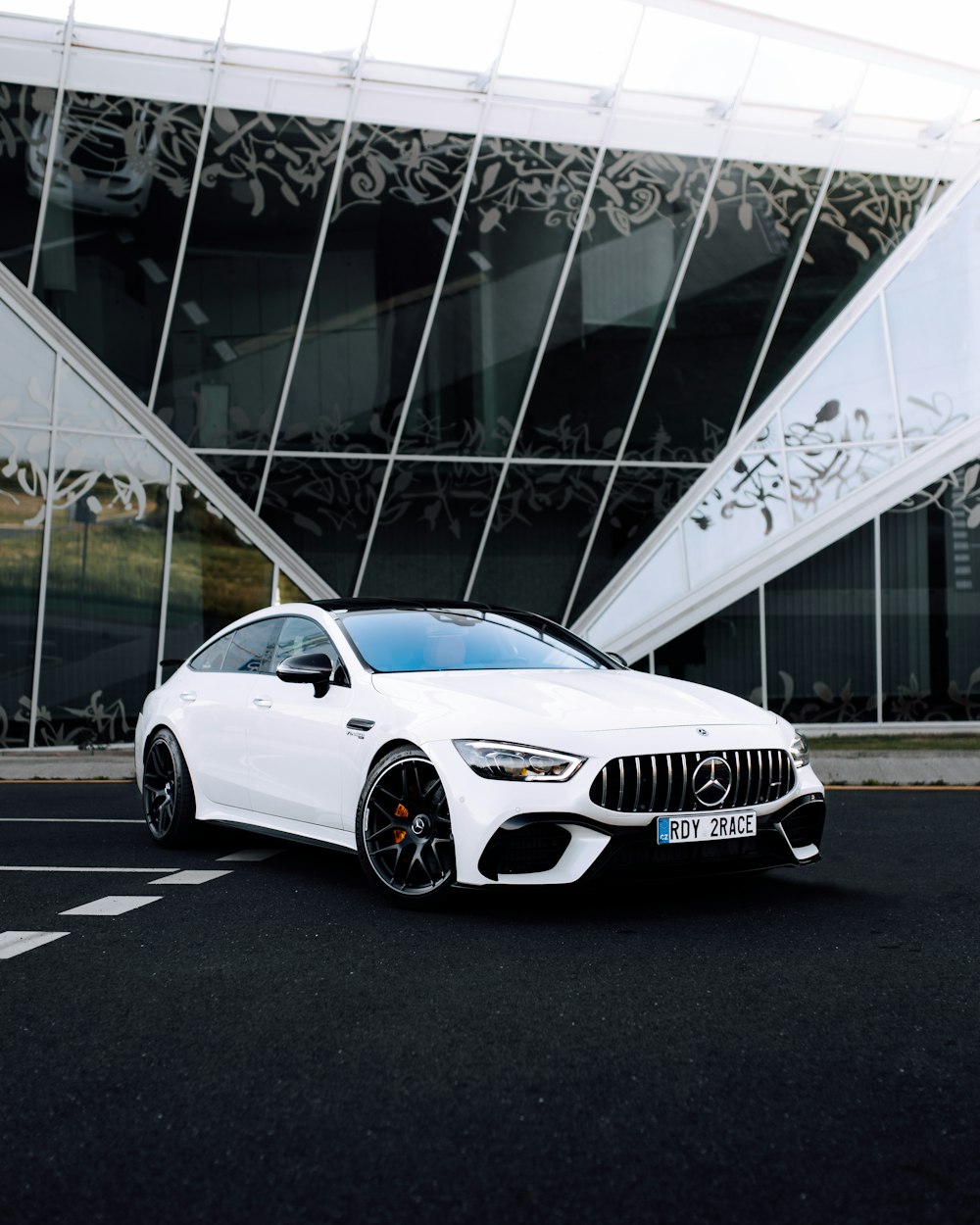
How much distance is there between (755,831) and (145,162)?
14652 millimetres

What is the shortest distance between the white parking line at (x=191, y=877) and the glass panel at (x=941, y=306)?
15.0m

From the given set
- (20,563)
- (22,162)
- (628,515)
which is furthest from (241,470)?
(628,515)

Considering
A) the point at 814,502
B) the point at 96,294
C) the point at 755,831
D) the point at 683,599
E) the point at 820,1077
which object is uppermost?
the point at 96,294

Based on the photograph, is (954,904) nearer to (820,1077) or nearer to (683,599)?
(820,1077)

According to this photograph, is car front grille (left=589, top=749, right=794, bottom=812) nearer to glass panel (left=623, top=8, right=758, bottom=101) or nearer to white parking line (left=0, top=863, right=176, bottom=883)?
white parking line (left=0, top=863, right=176, bottom=883)

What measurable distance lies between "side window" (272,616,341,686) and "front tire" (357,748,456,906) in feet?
4.27

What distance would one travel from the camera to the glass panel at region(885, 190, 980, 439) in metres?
19.9

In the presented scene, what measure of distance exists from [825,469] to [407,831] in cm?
1460

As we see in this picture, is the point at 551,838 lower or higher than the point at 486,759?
lower

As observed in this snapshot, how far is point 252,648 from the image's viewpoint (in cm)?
859

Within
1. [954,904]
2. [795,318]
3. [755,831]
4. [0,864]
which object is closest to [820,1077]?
[755,831]

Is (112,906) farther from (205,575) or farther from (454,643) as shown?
(205,575)

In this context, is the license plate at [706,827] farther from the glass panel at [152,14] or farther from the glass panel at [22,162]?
the glass panel at [22,162]

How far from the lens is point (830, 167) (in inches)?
767
